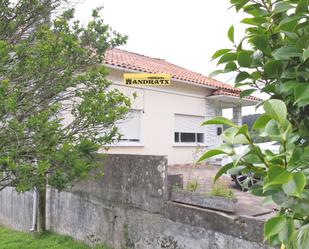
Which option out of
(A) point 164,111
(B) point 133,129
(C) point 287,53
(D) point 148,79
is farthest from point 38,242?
(A) point 164,111

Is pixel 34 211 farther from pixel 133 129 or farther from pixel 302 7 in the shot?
pixel 302 7

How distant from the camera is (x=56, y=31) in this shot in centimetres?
567

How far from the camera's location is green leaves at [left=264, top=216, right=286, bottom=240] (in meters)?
1.24

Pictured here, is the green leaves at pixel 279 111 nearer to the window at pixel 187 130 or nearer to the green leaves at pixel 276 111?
the green leaves at pixel 276 111

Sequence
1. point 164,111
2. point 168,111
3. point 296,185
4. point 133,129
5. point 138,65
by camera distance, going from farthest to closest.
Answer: point 168,111 < point 164,111 < point 138,65 < point 133,129 < point 296,185

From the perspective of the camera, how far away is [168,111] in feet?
48.1

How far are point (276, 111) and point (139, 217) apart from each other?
198 inches

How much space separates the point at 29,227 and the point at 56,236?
1.27m

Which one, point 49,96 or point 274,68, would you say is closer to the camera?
point 274,68

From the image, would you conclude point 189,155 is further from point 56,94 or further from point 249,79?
point 249,79

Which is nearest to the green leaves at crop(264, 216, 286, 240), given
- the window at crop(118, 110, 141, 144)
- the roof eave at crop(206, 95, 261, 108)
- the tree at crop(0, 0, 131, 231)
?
the tree at crop(0, 0, 131, 231)

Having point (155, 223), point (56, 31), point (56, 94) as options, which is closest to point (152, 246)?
point (155, 223)

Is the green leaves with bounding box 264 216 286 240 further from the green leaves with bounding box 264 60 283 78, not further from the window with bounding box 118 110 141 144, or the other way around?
the window with bounding box 118 110 141 144

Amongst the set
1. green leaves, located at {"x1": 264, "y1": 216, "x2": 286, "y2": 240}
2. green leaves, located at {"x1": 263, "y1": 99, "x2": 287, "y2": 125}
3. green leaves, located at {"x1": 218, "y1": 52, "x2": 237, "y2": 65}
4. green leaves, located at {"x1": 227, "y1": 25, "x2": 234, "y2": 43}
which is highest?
green leaves, located at {"x1": 227, "y1": 25, "x2": 234, "y2": 43}
